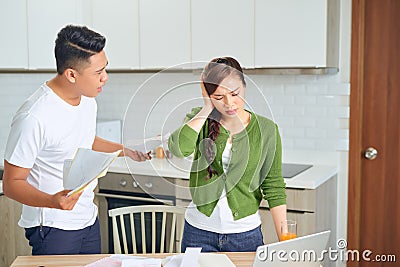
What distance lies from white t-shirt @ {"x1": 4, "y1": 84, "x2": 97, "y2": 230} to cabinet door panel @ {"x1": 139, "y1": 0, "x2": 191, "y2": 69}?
48.5 inches

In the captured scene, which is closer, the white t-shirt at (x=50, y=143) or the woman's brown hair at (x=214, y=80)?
the woman's brown hair at (x=214, y=80)

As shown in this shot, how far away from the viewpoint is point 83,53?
84.7 inches

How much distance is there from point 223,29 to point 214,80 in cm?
168

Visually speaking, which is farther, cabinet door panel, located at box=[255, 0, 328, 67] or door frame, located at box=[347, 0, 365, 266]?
door frame, located at box=[347, 0, 365, 266]

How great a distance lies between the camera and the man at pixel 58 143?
2115 mm

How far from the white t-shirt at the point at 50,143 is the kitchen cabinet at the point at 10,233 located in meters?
1.03

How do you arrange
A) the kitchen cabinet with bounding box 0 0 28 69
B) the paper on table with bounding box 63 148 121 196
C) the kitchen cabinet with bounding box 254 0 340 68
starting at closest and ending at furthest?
the paper on table with bounding box 63 148 121 196 < the kitchen cabinet with bounding box 254 0 340 68 < the kitchen cabinet with bounding box 0 0 28 69

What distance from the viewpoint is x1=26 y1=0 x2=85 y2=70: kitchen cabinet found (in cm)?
367

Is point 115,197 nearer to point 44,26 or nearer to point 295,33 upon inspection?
point 44,26

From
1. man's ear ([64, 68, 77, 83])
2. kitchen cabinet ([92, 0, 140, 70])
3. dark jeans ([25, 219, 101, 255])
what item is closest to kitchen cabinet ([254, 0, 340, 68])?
kitchen cabinet ([92, 0, 140, 70])

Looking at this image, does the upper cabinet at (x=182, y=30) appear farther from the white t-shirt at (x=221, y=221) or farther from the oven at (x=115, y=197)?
the white t-shirt at (x=221, y=221)

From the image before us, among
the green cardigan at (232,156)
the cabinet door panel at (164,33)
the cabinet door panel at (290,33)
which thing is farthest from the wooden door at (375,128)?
the green cardigan at (232,156)

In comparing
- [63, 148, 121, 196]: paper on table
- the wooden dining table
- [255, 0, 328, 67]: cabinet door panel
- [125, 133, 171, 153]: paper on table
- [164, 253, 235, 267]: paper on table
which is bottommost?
the wooden dining table

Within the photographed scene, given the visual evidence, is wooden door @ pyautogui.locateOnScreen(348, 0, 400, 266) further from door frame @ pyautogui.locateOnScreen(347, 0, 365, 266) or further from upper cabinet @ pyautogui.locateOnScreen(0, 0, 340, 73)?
upper cabinet @ pyautogui.locateOnScreen(0, 0, 340, 73)
